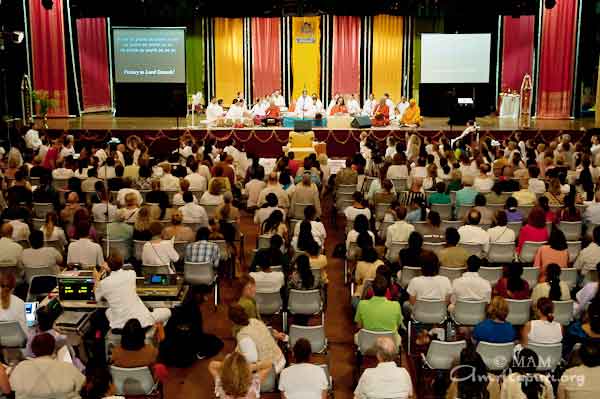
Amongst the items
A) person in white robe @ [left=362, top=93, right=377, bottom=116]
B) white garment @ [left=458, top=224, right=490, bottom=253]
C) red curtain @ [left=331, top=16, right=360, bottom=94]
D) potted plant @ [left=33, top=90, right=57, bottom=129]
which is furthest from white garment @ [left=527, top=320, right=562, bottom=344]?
red curtain @ [left=331, top=16, right=360, bottom=94]

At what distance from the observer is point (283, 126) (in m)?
20.2

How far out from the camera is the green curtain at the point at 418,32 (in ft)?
83.6

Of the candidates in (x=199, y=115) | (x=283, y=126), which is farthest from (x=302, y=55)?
(x=283, y=126)

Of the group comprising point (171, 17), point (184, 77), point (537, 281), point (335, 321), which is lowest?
point (335, 321)

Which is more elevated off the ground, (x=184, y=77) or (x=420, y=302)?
(x=184, y=77)

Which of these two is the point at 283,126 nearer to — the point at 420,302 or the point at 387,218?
the point at 387,218

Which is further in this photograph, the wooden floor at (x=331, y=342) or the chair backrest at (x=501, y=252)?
the chair backrest at (x=501, y=252)

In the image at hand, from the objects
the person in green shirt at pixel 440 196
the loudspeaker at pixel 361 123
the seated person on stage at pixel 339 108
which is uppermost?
the seated person on stage at pixel 339 108

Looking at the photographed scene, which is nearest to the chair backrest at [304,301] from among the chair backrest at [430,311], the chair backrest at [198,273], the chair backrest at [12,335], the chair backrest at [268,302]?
the chair backrest at [268,302]

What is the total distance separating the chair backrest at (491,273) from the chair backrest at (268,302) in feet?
7.06

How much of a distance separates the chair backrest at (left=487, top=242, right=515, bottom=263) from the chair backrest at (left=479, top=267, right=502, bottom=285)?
0.80 m

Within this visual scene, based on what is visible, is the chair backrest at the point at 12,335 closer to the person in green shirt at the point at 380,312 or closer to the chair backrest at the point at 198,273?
the chair backrest at the point at 198,273

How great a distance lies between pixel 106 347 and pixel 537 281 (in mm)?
4277

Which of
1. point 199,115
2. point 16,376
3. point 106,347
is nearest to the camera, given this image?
point 16,376
